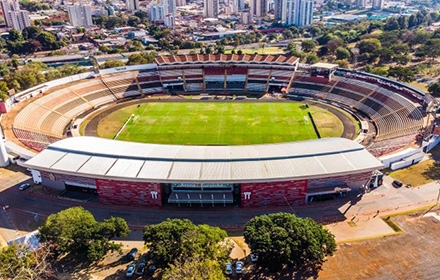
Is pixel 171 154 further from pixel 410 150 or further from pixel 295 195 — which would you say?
pixel 410 150

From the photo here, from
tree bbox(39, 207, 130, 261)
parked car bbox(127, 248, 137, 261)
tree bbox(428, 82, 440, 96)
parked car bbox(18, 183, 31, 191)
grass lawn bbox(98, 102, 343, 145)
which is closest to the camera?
tree bbox(39, 207, 130, 261)

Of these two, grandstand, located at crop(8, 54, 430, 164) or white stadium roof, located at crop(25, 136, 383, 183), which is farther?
grandstand, located at crop(8, 54, 430, 164)

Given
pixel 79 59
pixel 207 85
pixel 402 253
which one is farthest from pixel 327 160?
pixel 79 59

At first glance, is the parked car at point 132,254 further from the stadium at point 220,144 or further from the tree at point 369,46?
the tree at point 369,46

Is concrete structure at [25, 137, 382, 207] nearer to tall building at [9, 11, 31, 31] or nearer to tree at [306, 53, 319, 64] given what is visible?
tree at [306, 53, 319, 64]

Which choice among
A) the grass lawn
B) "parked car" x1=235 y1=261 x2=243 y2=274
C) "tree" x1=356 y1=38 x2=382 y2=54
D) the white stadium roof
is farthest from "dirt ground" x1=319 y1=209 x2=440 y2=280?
"tree" x1=356 y1=38 x2=382 y2=54

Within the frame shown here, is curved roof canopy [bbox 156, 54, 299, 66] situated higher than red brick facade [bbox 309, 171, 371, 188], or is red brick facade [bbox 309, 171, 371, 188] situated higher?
curved roof canopy [bbox 156, 54, 299, 66]
